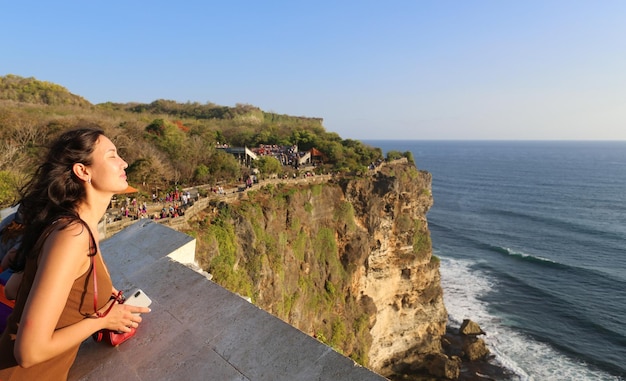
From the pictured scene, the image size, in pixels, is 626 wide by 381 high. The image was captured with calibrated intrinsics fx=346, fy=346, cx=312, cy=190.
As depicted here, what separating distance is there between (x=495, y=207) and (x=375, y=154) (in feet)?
112

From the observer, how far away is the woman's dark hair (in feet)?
7.33

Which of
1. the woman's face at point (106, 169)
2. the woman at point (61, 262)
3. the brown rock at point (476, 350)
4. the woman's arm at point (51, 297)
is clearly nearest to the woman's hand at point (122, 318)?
the woman at point (61, 262)

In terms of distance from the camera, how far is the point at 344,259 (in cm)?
2638

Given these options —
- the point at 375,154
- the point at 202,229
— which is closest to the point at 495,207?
the point at 375,154

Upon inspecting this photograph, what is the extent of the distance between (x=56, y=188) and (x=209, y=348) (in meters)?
1.62

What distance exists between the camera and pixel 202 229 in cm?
1569

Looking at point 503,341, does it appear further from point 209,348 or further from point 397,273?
point 209,348

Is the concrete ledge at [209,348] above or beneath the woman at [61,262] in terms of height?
beneath

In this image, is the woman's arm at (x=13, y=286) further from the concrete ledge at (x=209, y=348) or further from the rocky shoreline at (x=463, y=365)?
the rocky shoreline at (x=463, y=365)

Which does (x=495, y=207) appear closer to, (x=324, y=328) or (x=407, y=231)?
(x=407, y=231)

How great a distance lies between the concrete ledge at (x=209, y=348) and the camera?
2.50m

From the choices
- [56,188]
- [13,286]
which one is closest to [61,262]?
[56,188]

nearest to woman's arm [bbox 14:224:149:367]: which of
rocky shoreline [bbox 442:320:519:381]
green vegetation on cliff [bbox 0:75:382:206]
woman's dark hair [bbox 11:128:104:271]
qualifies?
woman's dark hair [bbox 11:128:104:271]

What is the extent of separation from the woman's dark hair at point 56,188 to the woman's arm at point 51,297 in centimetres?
19
